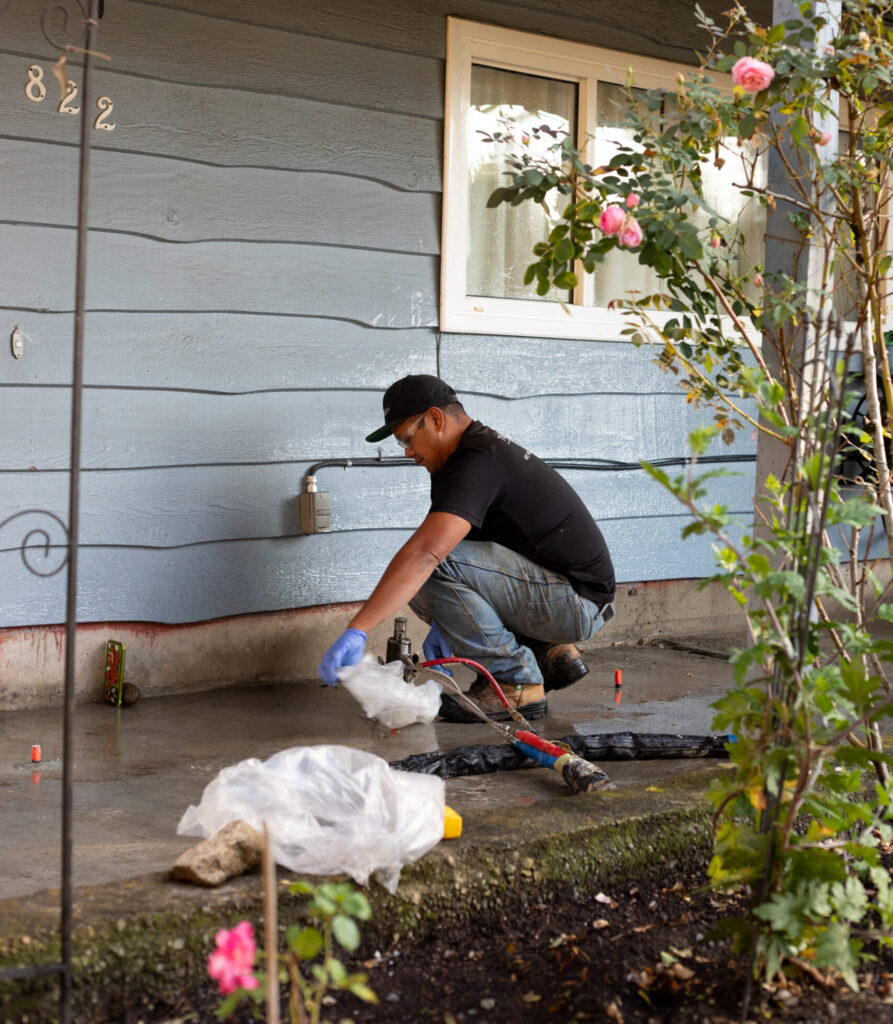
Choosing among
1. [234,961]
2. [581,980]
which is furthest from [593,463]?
[234,961]

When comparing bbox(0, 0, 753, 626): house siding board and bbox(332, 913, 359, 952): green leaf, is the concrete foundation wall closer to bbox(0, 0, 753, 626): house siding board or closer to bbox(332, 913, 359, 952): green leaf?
Answer: bbox(0, 0, 753, 626): house siding board

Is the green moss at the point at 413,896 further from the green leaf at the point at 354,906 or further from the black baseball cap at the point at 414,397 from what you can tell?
the black baseball cap at the point at 414,397

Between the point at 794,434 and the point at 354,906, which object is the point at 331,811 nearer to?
the point at 354,906

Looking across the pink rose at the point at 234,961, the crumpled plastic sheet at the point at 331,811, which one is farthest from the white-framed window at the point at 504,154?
the pink rose at the point at 234,961

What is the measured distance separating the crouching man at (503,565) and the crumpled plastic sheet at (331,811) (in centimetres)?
133

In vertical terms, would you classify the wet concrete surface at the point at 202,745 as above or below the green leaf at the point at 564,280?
below

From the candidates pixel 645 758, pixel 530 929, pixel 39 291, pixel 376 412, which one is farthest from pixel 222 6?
pixel 530 929

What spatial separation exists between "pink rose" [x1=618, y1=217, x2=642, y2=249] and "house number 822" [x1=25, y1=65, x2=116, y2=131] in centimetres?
212

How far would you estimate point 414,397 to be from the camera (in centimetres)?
380

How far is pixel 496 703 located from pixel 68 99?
252cm

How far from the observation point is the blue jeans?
3932 millimetres

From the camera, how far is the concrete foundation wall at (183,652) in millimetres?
3955

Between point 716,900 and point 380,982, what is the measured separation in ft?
2.82

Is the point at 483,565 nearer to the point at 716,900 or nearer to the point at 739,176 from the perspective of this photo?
the point at 716,900
